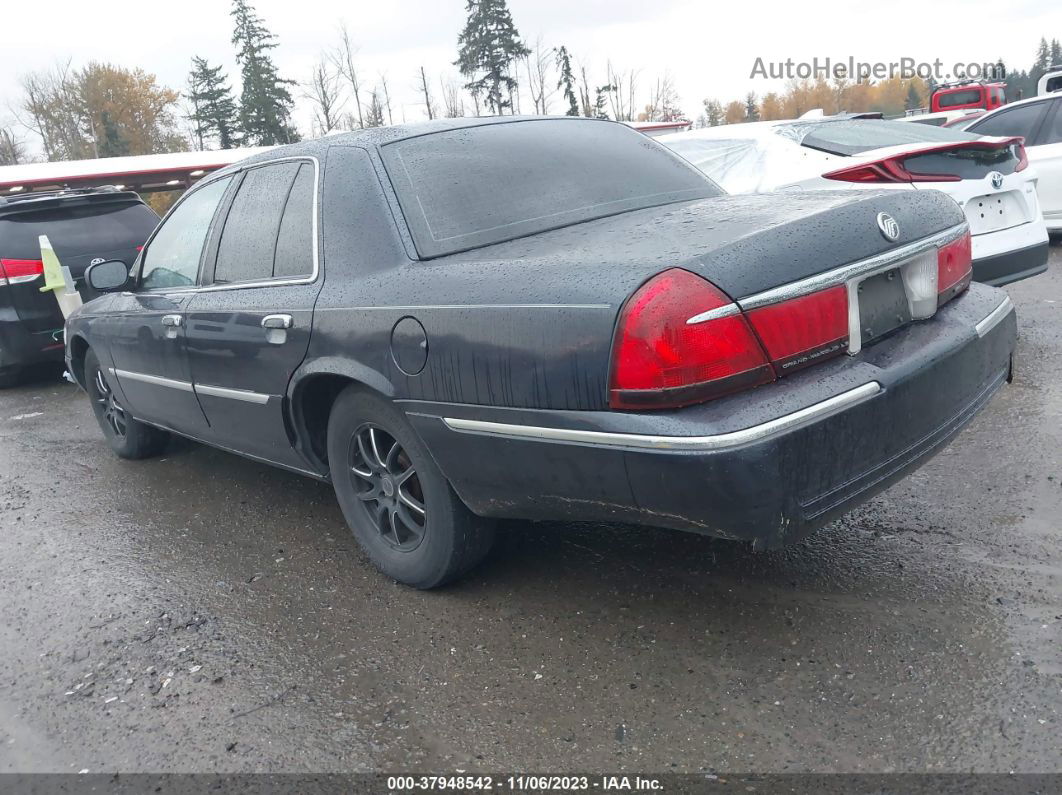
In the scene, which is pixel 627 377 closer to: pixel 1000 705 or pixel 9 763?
pixel 1000 705

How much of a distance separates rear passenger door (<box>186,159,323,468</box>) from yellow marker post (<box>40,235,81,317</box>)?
427 cm

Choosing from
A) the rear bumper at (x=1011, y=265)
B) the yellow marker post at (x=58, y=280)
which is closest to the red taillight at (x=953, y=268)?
the rear bumper at (x=1011, y=265)

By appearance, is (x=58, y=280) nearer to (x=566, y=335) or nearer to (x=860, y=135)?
(x=860, y=135)

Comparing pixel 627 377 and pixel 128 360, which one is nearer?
pixel 627 377

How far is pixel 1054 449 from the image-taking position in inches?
156

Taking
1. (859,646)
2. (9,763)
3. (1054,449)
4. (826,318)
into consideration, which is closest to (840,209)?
(826,318)

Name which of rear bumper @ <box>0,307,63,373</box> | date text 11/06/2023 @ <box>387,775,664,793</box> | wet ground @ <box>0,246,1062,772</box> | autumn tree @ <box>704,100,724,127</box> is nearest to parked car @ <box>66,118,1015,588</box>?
wet ground @ <box>0,246,1062,772</box>

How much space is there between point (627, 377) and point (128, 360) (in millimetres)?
3431

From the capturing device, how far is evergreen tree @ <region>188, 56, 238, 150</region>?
57062mm

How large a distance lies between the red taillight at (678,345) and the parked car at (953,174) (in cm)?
282

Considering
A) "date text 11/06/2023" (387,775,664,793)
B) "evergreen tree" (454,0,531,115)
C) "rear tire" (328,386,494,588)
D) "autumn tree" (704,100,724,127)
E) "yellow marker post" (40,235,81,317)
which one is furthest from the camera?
"autumn tree" (704,100,724,127)

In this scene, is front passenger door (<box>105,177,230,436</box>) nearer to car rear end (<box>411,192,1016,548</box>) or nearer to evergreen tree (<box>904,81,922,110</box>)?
car rear end (<box>411,192,1016,548</box>)

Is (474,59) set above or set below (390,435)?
above

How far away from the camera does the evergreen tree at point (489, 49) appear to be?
4622 cm
